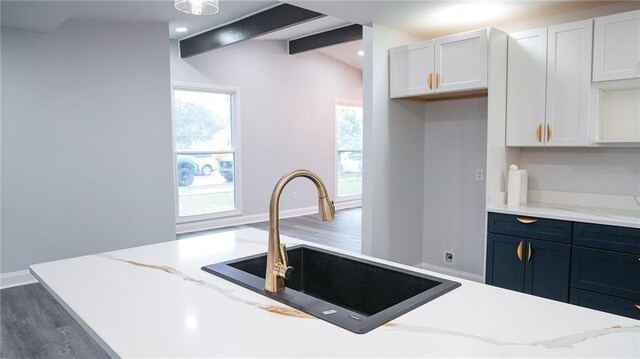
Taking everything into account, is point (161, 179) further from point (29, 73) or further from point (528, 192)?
point (528, 192)

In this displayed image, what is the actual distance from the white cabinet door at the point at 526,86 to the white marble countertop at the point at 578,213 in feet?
1.58

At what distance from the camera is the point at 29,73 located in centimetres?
390

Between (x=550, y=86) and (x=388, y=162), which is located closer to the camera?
(x=550, y=86)

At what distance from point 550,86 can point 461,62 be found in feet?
2.12

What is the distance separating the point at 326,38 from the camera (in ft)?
20.4

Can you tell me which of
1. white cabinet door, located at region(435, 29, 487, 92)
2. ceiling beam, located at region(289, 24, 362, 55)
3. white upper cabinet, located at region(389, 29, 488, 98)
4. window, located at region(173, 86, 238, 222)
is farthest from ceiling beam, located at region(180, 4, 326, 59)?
ceiling beam, located at region(289, 24, 362, 55)

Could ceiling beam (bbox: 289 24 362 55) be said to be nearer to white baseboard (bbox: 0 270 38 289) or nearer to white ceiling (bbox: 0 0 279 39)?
white ceiling (bbox: 0 0 279 39)

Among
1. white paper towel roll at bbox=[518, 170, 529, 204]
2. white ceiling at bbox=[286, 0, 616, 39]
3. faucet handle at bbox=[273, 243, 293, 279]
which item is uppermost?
white ceiling at bbox=[286, 0, 616, 39]

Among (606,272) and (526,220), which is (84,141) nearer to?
(526,220)

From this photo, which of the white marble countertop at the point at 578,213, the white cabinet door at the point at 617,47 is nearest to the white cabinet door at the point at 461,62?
the white cabinet door at the point at 617,47

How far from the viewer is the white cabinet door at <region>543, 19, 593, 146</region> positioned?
2.85 m

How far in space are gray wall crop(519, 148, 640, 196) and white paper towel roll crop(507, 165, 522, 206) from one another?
11.2 inches

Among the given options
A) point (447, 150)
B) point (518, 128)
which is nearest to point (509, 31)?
point (518, 128)

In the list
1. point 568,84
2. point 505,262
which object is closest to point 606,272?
point 505,262
